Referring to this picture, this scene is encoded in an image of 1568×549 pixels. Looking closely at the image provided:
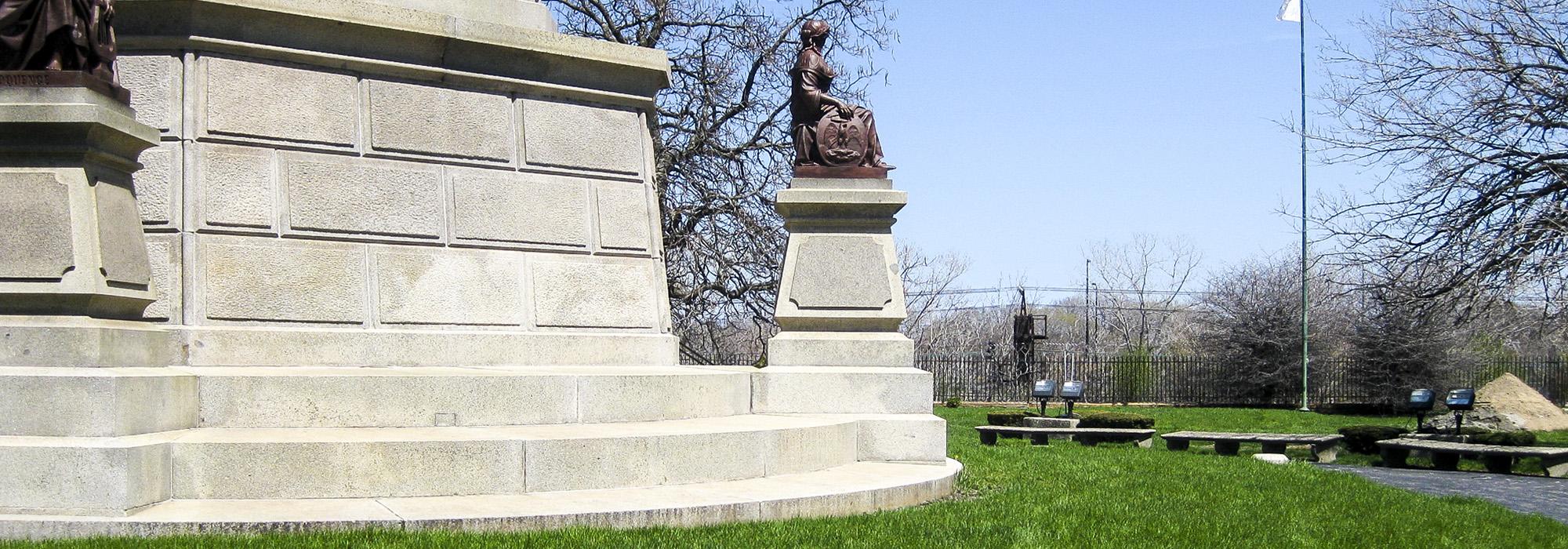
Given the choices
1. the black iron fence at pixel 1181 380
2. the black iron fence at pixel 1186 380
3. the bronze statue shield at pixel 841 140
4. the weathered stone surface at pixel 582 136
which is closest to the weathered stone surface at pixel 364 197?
the weathered stone surface at pixel 582 136

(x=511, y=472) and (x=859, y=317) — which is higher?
(x=859, y=317)

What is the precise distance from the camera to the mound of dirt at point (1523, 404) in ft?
97.9

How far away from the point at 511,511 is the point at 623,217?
3709 mm

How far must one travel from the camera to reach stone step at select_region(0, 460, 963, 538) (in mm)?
7008

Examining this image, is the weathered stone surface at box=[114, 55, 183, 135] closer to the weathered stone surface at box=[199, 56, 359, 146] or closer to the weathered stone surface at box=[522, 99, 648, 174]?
the weathered stone surface at box=[199, 56, 359, 146]

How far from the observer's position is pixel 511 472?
8.23 meters

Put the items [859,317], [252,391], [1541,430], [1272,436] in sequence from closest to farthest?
1. [252,391]
2. [859,317]
3. [1272,436]
4. [1541,430]

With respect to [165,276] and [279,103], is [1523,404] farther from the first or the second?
[165,276]

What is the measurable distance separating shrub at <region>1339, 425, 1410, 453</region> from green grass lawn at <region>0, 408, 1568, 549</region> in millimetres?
5838

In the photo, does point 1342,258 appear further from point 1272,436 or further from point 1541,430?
point 1541,430

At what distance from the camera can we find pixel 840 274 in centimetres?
1162

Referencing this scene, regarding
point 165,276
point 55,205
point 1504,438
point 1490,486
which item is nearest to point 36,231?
point 55,205

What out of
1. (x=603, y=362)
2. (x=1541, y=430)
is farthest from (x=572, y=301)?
(x=1541, y=430)

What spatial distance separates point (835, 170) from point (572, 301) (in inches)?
101
